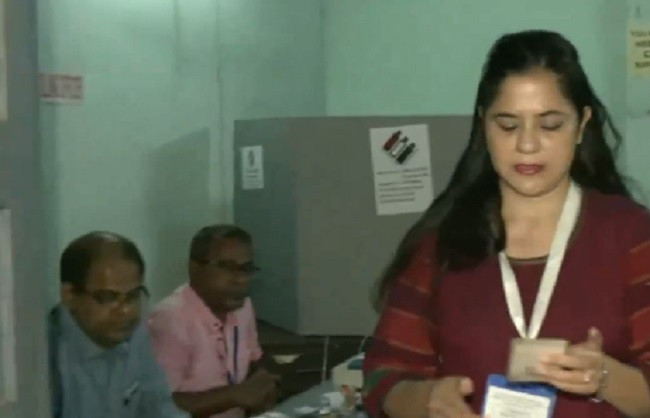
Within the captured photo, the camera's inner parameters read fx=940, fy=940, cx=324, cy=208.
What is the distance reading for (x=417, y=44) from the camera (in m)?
3.19

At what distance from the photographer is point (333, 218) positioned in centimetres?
256

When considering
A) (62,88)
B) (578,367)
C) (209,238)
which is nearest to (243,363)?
(209,238)

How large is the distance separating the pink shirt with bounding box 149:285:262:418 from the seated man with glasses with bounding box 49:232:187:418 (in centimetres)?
23

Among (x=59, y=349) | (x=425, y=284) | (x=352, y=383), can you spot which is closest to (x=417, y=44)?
(x=352, y=383)

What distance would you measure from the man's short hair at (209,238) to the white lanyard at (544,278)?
117 centimetres

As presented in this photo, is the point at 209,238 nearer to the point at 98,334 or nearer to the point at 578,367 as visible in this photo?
the point at 98,334

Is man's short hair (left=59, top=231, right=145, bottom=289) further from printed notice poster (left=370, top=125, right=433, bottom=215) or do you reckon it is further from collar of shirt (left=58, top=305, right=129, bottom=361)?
printed notice poster (left=370, top=125, right=433, bottom=215)

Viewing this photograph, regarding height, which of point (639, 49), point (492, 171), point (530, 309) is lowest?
point (530, 309)

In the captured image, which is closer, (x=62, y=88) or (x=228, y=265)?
(x=62, y=88)

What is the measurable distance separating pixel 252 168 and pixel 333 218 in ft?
1.08

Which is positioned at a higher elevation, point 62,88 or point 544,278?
point 62,88

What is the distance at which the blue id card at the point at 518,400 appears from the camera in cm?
118

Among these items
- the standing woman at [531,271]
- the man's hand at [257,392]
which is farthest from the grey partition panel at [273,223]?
the standing woman at [531,271]

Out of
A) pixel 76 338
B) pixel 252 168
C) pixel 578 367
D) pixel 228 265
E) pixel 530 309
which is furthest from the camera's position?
pixel 252 168
